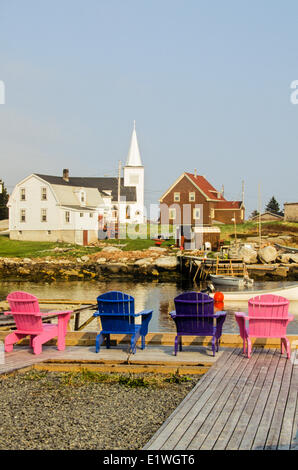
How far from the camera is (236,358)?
10109 millimetres

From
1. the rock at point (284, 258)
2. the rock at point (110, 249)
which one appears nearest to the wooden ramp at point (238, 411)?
the rock at point (284, 258)

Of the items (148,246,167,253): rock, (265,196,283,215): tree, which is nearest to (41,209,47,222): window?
(148,246,167,253): rock

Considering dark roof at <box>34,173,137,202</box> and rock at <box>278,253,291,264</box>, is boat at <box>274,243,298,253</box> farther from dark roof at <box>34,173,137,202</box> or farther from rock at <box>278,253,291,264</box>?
dark roof at <box>34,173,137,202</box>

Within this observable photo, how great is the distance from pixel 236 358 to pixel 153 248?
1956 inches

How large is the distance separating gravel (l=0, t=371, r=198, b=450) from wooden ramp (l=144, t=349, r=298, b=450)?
354 millimetres

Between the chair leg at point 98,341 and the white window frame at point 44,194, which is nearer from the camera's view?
the chair leg at point 98,341

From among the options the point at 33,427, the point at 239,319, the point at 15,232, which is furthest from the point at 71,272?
the point at 33,427

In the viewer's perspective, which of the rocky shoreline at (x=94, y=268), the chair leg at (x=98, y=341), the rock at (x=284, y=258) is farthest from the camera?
the rock at (x=284, y=258)

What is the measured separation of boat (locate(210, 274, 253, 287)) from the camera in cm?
4347

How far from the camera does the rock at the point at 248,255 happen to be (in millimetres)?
54094

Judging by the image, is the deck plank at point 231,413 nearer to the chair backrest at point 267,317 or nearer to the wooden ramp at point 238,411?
the wooden ramp at point 238,411

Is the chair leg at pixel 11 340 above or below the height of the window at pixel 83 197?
below

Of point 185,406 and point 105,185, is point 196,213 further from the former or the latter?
point 185,406

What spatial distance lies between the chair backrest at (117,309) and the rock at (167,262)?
41664mm
